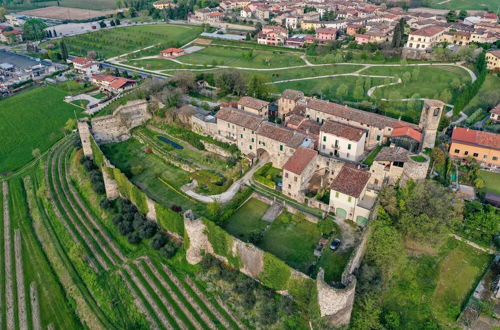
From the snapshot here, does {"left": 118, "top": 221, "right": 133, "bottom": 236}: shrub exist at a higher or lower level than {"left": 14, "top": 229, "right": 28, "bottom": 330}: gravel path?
higher

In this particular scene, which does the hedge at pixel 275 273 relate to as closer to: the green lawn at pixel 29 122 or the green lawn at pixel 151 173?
the green lawn at pixel 151 173

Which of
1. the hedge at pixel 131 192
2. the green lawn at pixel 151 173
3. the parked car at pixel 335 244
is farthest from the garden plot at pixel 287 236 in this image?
the hedge at pixel 131 192

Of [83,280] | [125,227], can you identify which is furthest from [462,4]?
[83,280]

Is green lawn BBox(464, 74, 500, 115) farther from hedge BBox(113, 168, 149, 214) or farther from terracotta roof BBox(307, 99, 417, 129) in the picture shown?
hedge BBox(113, 168, 149, 214)

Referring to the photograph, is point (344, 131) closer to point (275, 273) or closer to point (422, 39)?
point (275, 273)

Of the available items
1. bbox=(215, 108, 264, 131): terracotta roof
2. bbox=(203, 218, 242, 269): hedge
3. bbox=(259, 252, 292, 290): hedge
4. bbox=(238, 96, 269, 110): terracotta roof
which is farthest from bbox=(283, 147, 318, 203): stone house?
bbox=(238, 96, 269, 110): terracotta roof

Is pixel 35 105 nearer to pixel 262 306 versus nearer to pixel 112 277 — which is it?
pixel 112 277
